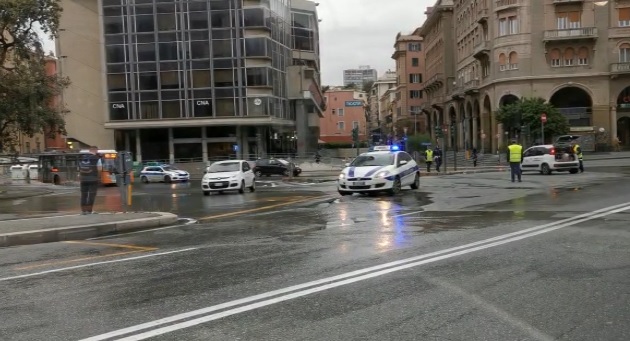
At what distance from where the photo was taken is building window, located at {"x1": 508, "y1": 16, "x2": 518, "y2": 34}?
5703 centimetres

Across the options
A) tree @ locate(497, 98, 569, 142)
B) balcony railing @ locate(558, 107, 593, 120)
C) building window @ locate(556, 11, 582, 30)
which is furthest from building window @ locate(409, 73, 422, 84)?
tree @ locate(497, 98, 569, 142)

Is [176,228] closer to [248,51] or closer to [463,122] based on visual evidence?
[248,51]

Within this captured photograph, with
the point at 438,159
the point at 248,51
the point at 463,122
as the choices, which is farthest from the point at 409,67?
the point at 438,159

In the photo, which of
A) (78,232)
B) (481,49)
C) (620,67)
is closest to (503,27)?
(481,49)

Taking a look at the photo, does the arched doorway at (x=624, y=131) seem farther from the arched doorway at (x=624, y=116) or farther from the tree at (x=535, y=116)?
the tree at (x=535, y=116)

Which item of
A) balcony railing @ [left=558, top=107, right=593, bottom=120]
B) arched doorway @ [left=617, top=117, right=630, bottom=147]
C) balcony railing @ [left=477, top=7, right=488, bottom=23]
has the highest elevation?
balcony railing @ [left=477, top=7, right=488, bottom=23]

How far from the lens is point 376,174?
18.4 metres

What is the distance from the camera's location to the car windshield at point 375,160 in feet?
63.2

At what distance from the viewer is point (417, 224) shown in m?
11.3

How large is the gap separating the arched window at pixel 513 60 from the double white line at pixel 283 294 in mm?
51998

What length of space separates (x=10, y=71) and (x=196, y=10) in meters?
33.5

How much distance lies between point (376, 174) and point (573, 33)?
150 feet

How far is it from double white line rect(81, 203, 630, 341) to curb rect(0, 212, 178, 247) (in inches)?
278

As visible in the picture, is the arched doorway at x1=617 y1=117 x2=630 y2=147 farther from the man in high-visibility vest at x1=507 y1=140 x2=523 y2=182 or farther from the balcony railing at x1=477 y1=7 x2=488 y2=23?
the man in high-visibility vest at x1=507 y1=140 x2=523 y2=182
